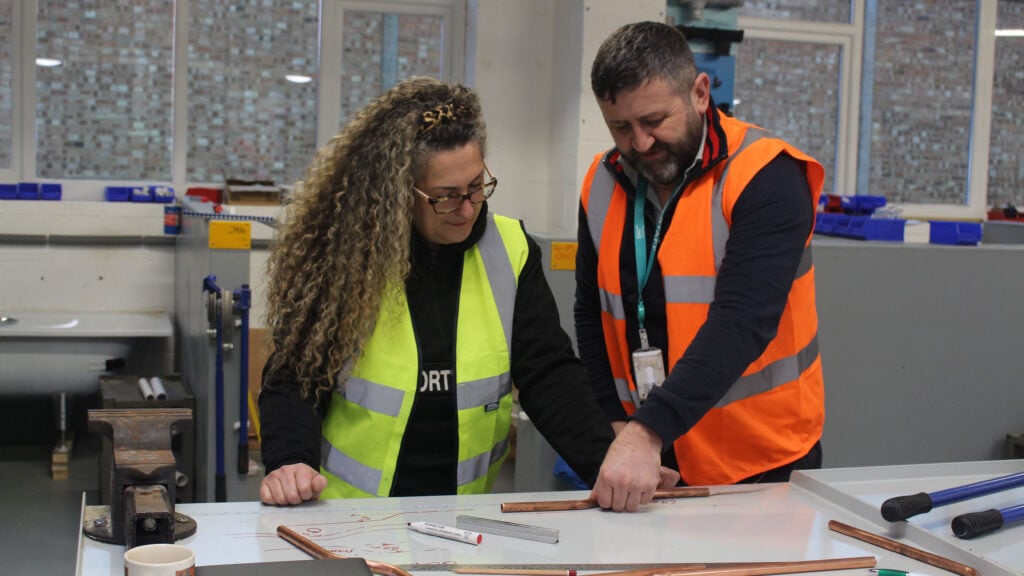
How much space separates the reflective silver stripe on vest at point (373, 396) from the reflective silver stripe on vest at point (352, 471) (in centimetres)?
9

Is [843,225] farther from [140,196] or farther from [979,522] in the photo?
[140,196]

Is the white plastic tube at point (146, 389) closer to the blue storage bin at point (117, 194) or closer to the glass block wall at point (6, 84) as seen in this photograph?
the blue storage bin at point (117, 194)

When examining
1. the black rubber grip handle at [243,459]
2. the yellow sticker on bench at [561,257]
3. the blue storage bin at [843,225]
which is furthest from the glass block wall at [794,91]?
the black rubber grip handle at [243,459]

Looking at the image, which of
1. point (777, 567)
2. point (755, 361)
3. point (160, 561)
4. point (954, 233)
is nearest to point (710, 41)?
point (954, 233)

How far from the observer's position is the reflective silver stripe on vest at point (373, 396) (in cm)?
147

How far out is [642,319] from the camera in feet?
5.36

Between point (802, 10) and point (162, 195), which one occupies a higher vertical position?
point (802, 10)

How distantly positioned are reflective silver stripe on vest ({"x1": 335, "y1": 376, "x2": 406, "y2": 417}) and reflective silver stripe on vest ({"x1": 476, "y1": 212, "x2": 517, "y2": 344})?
201mm

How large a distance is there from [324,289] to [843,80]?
4.77m

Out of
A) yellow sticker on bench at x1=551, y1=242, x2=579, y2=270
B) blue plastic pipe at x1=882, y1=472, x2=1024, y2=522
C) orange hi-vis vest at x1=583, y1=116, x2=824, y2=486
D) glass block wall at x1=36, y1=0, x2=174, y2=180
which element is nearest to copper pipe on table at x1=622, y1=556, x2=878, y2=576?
blue plastic pipe at x1=882, y1=472, x2=1024, y2=522

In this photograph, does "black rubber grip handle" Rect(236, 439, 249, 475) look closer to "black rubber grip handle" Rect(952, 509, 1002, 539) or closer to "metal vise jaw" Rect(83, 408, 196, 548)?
"metal vise jaw" Rect(83, 408, 196, 548)

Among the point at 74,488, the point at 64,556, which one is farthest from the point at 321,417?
the point at 74,488

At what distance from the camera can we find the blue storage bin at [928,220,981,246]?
2.92 m

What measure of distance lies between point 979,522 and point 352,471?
85 cm
